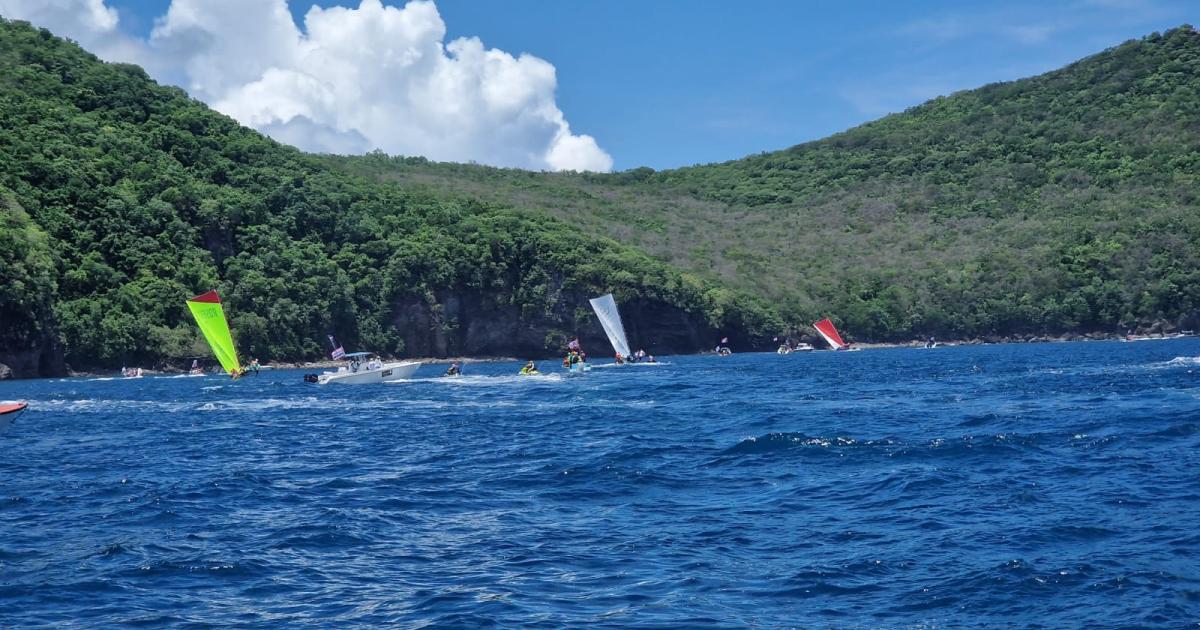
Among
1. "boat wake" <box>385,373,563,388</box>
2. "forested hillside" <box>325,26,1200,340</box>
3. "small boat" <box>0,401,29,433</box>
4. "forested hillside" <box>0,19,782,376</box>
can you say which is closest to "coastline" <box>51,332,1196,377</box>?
"forested hillside" <box>325,26,1200,340</box>

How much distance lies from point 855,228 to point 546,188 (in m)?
51.3

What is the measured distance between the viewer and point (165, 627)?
13984 mm

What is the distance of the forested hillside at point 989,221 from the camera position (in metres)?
133

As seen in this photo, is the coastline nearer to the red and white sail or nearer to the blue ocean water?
the red and white sail

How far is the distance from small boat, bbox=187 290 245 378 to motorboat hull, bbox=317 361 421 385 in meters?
6.67

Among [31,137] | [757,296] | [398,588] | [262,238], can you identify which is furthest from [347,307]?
[398,588]

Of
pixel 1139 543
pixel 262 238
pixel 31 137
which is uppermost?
pixel 31 137

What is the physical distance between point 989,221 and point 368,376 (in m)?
120

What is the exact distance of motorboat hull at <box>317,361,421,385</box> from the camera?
67500 mm

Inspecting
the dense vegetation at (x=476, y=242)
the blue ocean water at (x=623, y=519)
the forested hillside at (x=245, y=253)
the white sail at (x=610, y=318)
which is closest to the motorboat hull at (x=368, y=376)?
the white sail at (x=610, y=318)

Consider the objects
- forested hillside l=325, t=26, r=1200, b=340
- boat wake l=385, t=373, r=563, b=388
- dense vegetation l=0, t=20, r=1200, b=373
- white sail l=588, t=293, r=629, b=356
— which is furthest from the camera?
forested hillside l=325, t=26, r=1200, b=340

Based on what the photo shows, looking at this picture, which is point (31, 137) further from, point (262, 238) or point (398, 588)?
point (398, 588)

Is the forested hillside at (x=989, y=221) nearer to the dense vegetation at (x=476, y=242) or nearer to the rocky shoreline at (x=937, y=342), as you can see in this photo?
the dense vegetation at (x=476, y=242)

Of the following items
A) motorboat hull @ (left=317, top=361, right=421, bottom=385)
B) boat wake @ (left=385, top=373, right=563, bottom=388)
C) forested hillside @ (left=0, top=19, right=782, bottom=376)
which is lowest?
boat wake @ (left=385, top=373, right=563, bottom=388)
